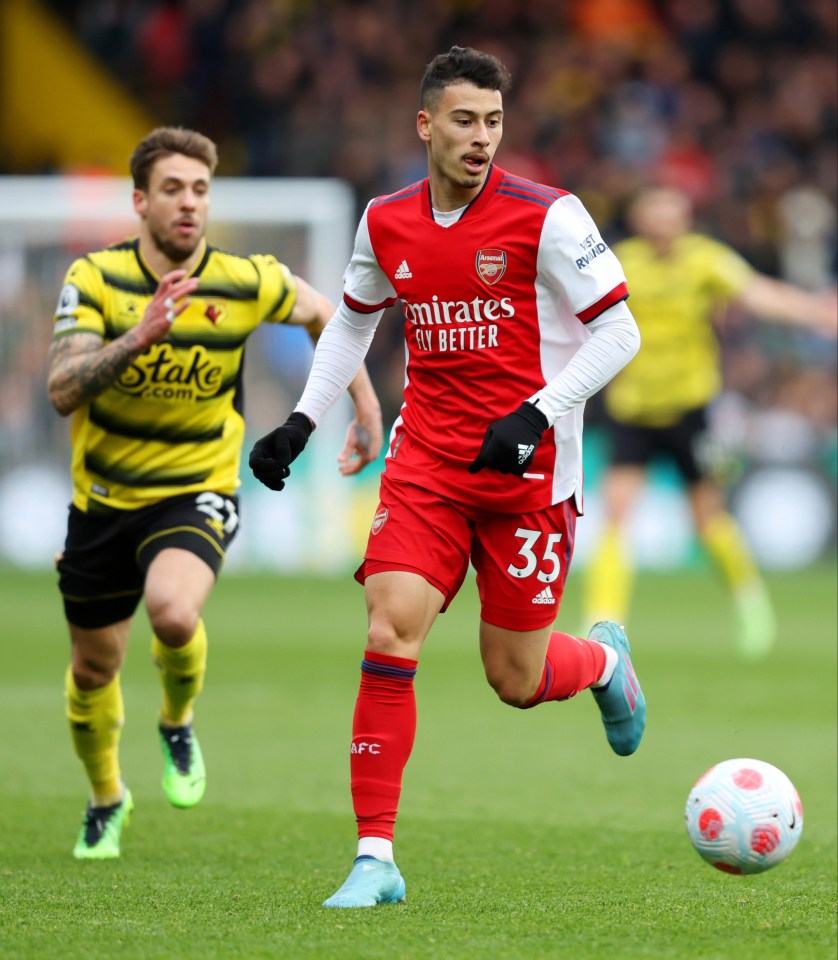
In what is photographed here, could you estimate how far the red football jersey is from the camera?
16.5 ft

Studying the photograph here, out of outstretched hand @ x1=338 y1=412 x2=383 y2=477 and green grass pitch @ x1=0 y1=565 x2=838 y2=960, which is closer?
green grass pitch @ x1=0 y1=565 x2=838 y2=960

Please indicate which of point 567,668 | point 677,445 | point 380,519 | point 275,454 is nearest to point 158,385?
point 275,454

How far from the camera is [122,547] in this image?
20.1 feet

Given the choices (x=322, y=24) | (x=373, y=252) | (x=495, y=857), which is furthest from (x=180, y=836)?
(x=322, y=24)

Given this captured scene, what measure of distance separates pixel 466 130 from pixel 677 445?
6.72m

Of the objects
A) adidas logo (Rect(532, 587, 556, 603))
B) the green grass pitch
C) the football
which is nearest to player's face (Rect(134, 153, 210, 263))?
adidas logo (Rect(532, 587, 556, 603))

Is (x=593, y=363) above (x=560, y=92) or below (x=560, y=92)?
below

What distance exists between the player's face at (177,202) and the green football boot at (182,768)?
1.69 meters

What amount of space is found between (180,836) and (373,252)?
2190 mm

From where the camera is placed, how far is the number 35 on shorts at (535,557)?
17.2 ft

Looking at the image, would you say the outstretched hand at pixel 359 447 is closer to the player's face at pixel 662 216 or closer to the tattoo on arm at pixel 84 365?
the tattoo on arm at pixel 84 365

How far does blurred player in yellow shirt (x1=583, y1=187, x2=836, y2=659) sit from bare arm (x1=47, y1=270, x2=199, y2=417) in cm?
569

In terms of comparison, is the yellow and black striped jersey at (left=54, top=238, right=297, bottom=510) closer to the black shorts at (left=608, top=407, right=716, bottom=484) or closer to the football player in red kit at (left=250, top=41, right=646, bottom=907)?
the football player in red kit at (left=250, top=41, right=646, bottom=907)

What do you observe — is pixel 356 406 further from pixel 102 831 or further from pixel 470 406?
pixel 102 831
